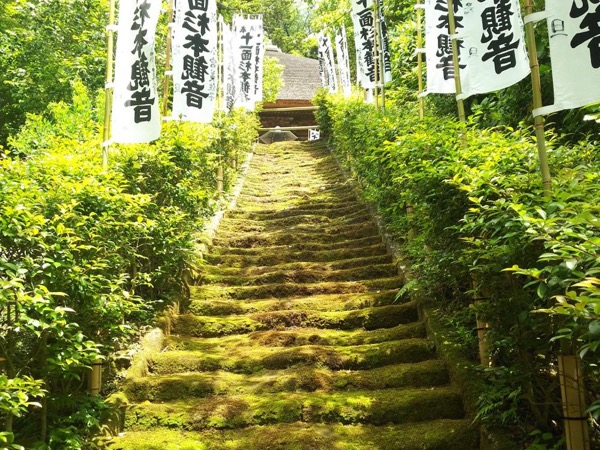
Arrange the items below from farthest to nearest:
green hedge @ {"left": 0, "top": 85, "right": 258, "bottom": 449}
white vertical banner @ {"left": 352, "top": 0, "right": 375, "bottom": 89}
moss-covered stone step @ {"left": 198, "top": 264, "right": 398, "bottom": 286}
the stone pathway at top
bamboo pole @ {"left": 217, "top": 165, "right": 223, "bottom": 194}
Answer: white vertical banner @ {"left": 352, "top": 0, "right": 375, "bottom": 89}
bamboo pole @ {"left": 217, "top": 165, "right": 223, "bottom": 194}
moss-covered stone step @ {"left": 198, "top": 264, "right": 398, "bottom": 286}
the stone pathway at top
green hedge @ {"left": 0, "top": 85, "right": 258, "bottom": 449}

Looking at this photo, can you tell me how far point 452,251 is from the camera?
461 cm

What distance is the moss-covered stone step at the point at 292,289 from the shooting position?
22.9ft

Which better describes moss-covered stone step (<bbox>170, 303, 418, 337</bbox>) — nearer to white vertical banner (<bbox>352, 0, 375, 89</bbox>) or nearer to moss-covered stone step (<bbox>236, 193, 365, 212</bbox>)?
moss-covered stone step (<bbox>236, 193, 365, 212</bbox>)

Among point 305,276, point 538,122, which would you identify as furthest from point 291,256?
point 538,122

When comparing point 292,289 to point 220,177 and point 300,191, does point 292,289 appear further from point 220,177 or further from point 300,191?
point 300,191

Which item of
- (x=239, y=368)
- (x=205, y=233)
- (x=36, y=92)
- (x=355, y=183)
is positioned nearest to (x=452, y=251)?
(x=239, y=368)

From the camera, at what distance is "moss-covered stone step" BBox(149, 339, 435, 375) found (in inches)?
213

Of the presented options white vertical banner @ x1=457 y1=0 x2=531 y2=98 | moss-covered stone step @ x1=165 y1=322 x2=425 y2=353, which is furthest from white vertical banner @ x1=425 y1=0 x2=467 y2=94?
moss-covered stone step @ x1=165 y1=322 x2=425 y2=353

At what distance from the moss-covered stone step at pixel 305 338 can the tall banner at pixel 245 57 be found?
31.6ft

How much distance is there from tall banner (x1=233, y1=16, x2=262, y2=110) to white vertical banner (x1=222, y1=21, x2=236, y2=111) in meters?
0.13

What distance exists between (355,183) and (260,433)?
8114mm

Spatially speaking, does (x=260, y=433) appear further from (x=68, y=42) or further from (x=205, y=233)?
(x=68, y=42)

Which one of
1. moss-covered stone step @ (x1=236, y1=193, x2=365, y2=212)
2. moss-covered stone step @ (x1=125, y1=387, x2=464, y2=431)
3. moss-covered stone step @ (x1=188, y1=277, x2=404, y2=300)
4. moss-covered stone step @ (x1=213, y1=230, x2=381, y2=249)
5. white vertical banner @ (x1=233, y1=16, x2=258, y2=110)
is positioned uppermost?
white vertical banner @ (x1=233, y1=16, x2=258, y2=110)

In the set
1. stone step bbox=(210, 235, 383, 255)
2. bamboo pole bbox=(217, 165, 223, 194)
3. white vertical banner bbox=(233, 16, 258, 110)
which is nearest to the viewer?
stone step bbox=(210, 235, 383, 255)
